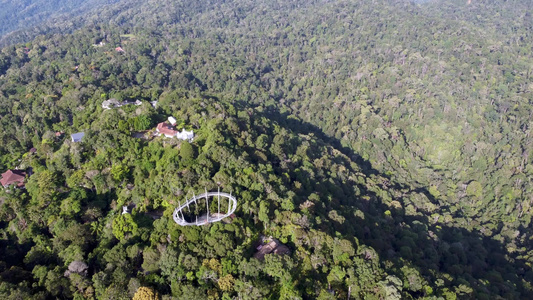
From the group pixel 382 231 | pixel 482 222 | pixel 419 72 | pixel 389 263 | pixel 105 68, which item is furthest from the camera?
pixel 419 72

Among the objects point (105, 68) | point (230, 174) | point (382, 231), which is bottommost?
point (382, 231)

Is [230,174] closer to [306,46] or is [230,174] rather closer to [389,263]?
[389,263]

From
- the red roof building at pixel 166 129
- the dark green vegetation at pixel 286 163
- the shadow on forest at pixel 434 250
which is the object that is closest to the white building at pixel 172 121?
the red roof building at pixel 166 129

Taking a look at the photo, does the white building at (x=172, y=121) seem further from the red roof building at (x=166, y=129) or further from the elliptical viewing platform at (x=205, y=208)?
the elliptical viewing platform at (x=205, y=208)

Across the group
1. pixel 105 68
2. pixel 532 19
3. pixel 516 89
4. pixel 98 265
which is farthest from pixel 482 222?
pixel 532 19


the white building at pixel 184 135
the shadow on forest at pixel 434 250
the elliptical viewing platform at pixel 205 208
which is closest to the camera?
the elliptical viewing platform at pixel 205 208

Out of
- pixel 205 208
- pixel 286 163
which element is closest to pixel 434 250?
pixel 286 163
